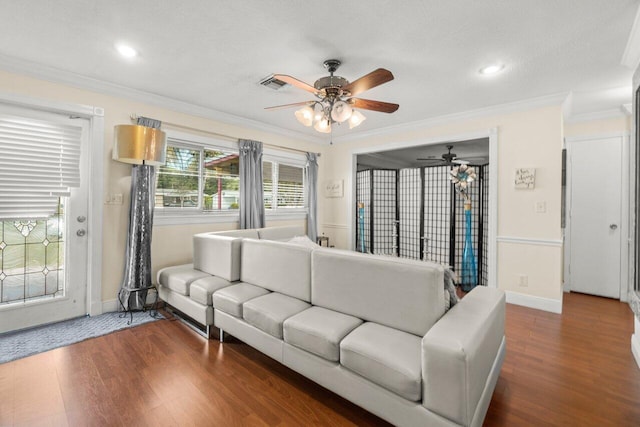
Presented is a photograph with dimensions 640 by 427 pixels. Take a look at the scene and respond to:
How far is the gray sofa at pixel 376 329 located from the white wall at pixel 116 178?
1.42 metres

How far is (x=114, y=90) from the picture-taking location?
3.19m

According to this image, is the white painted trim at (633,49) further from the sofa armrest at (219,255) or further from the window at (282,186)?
the window at (282,186)

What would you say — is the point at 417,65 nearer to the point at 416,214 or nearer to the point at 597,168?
the point at 416,214

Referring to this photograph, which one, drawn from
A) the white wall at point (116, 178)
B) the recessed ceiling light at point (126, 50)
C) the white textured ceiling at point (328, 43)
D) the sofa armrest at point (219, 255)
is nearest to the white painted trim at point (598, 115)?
the white textured ceiling at point (328, 43)

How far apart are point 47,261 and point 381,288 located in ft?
11.0

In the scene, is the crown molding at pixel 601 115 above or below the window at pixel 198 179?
above

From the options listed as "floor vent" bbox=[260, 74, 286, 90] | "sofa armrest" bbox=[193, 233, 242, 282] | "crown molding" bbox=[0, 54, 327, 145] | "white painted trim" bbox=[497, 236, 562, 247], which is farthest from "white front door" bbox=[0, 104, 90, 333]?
"white painted trim" bbox=[497, 236, 562, 247]

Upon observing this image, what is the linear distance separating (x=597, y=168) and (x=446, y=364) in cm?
445

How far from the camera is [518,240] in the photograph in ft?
12.0

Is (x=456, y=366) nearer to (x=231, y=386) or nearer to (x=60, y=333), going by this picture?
(x=231, y=386)

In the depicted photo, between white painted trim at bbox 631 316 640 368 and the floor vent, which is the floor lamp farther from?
white painted trim at bbox 631 316 640 368

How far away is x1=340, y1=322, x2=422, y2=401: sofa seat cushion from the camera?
146 cm

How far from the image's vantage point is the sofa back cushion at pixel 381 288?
1.75m

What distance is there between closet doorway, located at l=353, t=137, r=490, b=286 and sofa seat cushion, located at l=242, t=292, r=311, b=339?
3.06 metres
